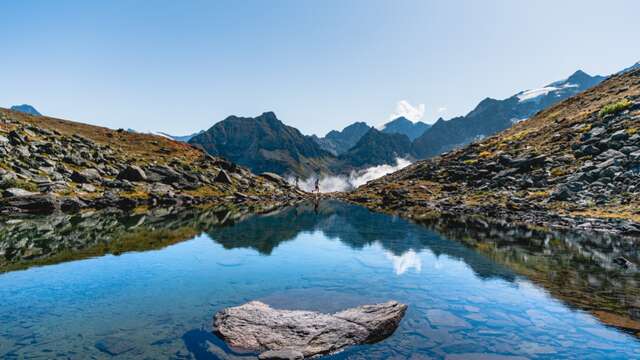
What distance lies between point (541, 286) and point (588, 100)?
154916mm

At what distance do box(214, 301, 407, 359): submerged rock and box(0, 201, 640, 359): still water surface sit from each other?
726 millimetres

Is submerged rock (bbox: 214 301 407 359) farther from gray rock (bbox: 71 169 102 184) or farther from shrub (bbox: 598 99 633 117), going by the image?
shrub (bbox: 598 99 633 117)

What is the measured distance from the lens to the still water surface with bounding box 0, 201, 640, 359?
18.2m

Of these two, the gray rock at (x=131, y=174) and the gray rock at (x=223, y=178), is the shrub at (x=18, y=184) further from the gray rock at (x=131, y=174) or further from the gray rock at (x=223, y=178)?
the gray rock at (x=223, y=178)

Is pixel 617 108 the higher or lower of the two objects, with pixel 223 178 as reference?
higher

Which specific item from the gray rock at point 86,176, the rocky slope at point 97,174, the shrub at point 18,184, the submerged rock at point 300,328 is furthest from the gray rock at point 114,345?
the gray rock at point 86,176

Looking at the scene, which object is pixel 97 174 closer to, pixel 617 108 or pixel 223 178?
pixel 223 178

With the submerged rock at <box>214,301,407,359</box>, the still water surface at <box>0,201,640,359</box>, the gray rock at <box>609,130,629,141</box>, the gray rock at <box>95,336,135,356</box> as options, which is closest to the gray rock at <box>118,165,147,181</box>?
the still water surface at <box>0,201,640,359</box>

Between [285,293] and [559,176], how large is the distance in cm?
7978

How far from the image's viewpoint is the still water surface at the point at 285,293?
18.2 m

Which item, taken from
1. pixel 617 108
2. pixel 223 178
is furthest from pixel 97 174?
pixel 617 108

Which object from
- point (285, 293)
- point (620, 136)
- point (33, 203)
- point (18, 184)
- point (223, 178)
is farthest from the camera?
point (223, 178)

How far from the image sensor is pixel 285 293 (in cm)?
2791

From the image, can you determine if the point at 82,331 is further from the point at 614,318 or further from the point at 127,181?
the point at 127,181
